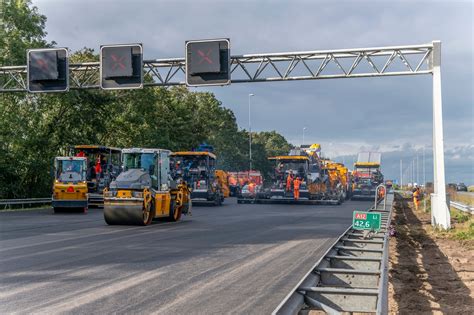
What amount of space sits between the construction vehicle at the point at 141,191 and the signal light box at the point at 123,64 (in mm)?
4420

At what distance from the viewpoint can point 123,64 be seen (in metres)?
24.2

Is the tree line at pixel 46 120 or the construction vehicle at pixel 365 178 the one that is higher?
the tree line at pixel 46 120

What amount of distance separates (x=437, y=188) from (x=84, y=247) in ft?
48.2

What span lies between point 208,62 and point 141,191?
22.8 feet

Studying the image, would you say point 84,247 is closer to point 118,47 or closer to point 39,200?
point 118,47

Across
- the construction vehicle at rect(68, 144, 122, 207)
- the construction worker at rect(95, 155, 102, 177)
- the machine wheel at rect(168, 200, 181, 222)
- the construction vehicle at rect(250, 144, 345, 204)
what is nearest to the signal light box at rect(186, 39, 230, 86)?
the machine wheel at rect(168, 200, 181, 222)

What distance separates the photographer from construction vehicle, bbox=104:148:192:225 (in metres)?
19.8

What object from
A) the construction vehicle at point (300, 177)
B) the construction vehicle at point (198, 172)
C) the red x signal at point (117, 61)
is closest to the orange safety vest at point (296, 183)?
the construction vehicle at point (300, 177)

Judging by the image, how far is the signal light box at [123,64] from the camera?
24.2m

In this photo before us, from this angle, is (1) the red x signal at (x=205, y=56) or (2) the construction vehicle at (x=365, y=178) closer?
(1) the red x signal at (x=205, y=56)

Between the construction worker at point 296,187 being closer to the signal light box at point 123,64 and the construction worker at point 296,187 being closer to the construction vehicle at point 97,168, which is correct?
the construction vehicle at point 97,168

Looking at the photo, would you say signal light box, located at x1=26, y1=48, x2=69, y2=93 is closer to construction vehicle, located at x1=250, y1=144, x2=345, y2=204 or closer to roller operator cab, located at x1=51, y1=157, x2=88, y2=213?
roller operator cab, located at x1=51, y1=157, x2=88, y2=213

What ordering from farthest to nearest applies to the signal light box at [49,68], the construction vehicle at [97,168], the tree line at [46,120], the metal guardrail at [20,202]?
the tree line at [46,120] < the construction vehicle at [97,168] < the metal guardrail at [20,202] < the signal light box at [49,68]

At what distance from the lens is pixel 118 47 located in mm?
24250
